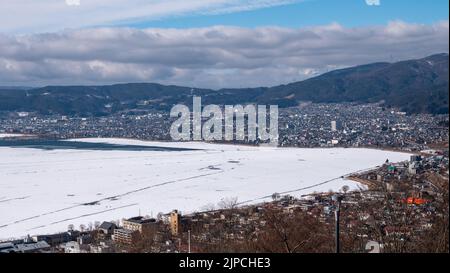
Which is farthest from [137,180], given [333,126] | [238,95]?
[333,126]

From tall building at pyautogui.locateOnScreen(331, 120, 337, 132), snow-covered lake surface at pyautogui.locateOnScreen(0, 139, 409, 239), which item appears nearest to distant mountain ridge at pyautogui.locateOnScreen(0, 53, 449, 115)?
tall building at pyautogui.locateOnScreen(331, 120, 337, 132)

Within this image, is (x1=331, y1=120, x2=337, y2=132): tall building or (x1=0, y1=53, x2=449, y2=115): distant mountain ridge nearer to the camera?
(x1=0, y1=53, x2=449, y2=115): distant mountain ridge

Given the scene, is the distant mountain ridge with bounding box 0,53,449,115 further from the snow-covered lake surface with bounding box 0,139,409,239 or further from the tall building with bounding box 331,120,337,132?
the snow-covered lake surface with bounding box 0,139,409,239

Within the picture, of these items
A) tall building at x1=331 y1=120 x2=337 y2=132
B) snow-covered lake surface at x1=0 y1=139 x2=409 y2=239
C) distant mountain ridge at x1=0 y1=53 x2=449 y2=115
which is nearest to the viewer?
snow-covered lake surface at x1=0 y1=139 x2=409 y2=239

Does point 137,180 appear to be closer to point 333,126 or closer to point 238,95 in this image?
point 238,95

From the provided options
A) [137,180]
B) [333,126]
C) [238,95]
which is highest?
[238,95]
